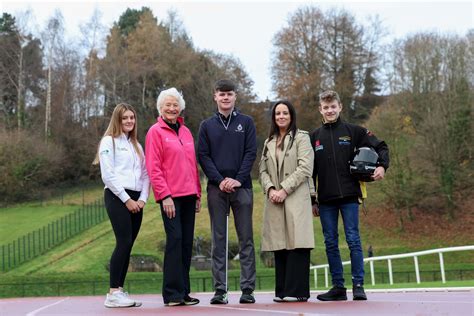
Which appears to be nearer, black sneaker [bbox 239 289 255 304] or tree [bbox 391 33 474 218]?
black sneaker [bbox 239 289 255 304]

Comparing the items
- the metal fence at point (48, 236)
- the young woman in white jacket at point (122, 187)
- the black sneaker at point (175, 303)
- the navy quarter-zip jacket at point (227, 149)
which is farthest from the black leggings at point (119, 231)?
the metal fence at point (48, 236)

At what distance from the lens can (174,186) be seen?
747cm

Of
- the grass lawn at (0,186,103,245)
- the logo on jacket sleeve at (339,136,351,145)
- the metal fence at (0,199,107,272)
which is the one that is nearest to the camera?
the logo on jacket sleeve at (339,136,351,145)

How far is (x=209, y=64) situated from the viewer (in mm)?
64438

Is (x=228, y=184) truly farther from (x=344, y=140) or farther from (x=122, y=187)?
(x=344, y=140)

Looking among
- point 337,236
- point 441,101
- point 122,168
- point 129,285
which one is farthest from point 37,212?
point 337,236

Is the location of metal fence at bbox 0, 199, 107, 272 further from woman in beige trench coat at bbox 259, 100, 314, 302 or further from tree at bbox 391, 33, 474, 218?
woman in beige trench coat at bbox 259, 100, 314, 302

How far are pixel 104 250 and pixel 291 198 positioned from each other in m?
28.7

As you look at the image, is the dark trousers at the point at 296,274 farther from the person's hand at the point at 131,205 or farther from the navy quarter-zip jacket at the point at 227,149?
the person's hand at the point at 131,205

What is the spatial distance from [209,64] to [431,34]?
21.6m

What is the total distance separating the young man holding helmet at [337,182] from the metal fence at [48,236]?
2728cm

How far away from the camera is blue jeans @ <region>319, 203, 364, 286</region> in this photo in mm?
7879

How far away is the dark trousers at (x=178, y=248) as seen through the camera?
290 inches

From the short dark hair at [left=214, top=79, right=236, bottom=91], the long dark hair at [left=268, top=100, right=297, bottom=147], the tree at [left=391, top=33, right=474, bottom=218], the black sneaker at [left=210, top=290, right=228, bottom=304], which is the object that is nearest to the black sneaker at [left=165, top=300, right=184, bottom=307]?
the black sneaker at [left=210, top=290, right=228, bottom=304]
